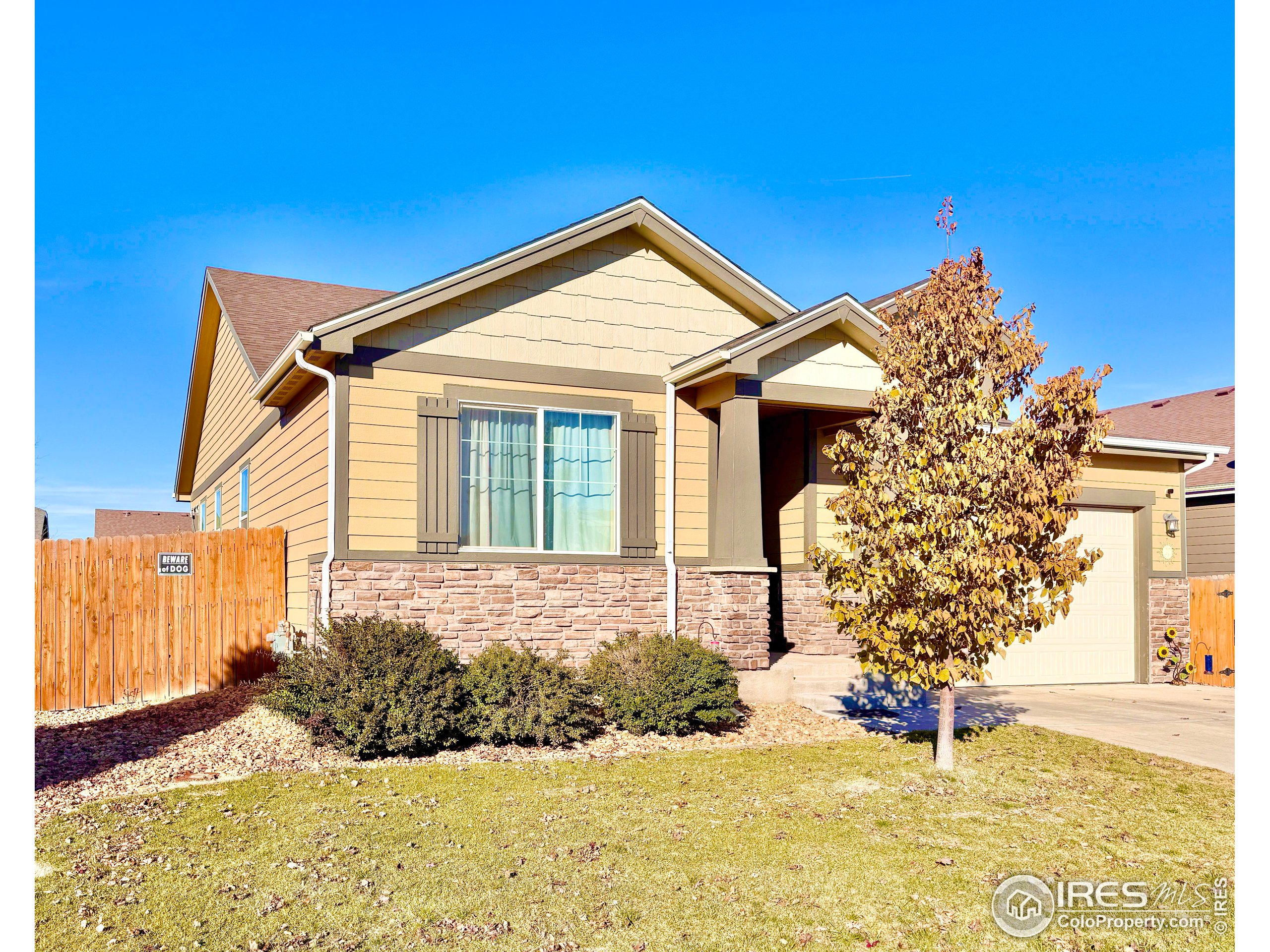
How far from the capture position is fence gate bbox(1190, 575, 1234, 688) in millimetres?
14375

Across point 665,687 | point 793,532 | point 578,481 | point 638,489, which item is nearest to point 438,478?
point 578,481

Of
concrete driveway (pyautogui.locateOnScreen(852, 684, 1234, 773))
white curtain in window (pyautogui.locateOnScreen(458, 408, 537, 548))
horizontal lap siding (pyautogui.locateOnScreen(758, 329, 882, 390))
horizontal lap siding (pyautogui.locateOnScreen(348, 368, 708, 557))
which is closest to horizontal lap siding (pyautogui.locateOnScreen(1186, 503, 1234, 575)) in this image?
concrete driveway (pyautogui.locateOnScreen(852, 684, 1234, 773))

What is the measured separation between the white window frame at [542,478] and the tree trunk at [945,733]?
4436mm

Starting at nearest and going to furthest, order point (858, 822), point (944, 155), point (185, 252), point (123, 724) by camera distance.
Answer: point (858, 822) → point (123, 724) → point (944, 155) → point (185, 252)

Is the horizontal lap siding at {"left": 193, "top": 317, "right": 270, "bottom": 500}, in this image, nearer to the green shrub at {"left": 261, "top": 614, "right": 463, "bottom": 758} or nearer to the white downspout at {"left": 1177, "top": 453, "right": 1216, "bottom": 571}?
the green shrub at {"left": 261, "top": 614, "right": 463, "bottom": 758}

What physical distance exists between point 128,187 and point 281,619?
868cm

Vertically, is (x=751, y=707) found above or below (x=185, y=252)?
below

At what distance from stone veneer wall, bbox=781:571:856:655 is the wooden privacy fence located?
265 inches

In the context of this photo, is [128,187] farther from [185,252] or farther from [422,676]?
[422,676]

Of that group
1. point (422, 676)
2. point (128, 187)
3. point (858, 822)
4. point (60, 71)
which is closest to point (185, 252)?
point (128, 187)

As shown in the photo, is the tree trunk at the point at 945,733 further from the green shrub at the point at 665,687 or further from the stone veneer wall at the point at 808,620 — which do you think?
the stone veneer wall at the point at 808,620

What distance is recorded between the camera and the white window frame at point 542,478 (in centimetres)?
1052

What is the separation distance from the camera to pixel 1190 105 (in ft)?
36.0

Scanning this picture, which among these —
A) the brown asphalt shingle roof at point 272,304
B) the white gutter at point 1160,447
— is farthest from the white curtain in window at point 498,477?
the white gutter at point 1160,447
